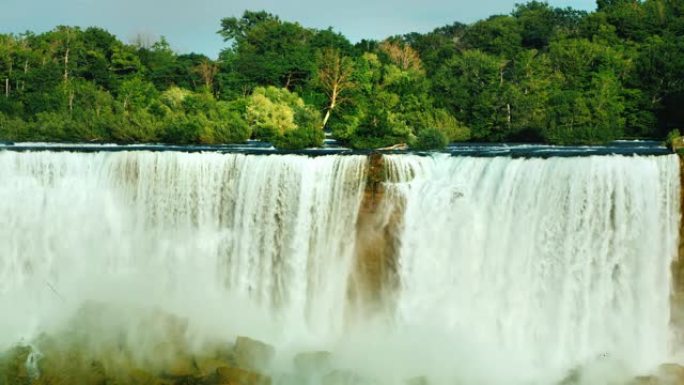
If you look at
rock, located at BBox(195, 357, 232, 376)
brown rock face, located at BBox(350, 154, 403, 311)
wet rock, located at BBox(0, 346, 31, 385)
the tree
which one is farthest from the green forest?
wet rock, located at BBox(0, 346, 31, 385)

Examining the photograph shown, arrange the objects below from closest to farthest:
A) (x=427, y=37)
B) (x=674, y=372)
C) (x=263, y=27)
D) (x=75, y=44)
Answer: (x=674, y=372) → (x=75, y=44) → (x=263, y=27) → (x=427, y=37)

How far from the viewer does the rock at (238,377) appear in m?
13.5

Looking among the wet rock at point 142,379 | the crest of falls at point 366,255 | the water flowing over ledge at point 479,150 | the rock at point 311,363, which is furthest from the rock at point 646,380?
the wet rock at point 142,379

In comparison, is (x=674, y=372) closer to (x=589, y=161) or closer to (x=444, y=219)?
(x=589, y=161)

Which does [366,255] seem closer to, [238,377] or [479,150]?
[238,377]

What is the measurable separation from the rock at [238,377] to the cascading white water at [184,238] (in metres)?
2.74

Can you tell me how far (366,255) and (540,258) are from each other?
12.2ft

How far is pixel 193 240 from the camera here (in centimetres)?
1819

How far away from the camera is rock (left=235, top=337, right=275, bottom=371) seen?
574 inches

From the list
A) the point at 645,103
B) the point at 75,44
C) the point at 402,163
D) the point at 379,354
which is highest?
the point at 75,44

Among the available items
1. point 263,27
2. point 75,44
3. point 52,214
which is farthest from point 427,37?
point 52,214

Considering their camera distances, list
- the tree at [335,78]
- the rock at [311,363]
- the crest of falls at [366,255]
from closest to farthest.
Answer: the crest of falls at [366,255] < the rock at [311,363] < the tree at [335,78]

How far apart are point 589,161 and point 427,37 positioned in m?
51.4

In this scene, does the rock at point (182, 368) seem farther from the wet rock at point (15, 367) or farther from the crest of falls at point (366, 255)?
the wet rock at point (15, 367)
